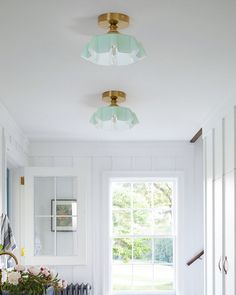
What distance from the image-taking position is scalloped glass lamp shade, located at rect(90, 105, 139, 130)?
4.08 metres

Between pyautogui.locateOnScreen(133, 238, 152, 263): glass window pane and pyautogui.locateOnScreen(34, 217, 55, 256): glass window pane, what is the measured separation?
3.81ft

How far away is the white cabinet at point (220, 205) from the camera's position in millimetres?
4188

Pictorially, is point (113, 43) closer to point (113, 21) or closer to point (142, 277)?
point (113, 21)

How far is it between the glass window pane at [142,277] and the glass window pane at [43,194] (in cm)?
142

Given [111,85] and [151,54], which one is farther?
[111,85]

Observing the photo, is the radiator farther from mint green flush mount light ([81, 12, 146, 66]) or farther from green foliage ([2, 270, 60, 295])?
mint green flush mount light ([81, 12, 146, 66])

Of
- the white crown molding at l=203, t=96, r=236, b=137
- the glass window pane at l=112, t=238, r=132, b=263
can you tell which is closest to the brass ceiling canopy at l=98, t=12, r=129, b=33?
the white crown molding at l=203, t=96, r=236, b=137

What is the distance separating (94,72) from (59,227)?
319 centimetres

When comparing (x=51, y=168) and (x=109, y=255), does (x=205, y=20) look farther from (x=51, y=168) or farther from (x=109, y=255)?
(x=109, y=255)

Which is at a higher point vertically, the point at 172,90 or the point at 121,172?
the point at 172,90

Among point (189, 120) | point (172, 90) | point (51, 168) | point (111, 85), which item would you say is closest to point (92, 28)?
point (111, 85)

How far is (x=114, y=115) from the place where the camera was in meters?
4.07

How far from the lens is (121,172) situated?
6801mm

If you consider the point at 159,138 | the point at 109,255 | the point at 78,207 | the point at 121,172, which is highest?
the point at 159,138
